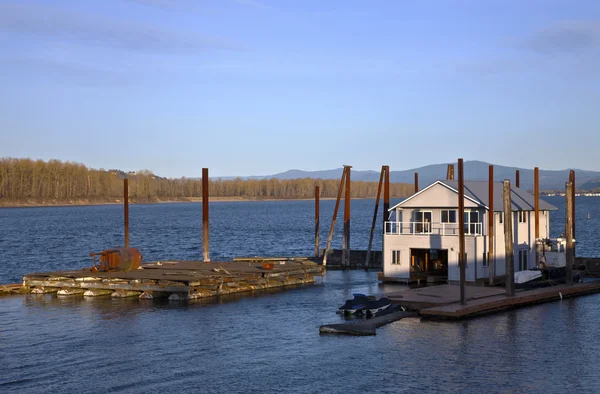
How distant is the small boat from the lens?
36.1m

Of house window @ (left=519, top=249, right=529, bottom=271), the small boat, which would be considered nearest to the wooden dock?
the small boat

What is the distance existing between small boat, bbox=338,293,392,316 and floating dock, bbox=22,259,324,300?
9444 millimetres

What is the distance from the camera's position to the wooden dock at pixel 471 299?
119 feet

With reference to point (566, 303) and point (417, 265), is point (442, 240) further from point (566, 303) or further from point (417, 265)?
point (566, 303)

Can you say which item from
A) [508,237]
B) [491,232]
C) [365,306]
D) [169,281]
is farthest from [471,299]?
[169,281]

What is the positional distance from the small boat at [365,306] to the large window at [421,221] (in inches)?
492

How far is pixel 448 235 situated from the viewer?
46.7 m

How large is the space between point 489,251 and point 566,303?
5.69m

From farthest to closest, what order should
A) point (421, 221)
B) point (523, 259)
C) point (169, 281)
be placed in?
1. point (523, 259)
2. point (421, 221)
3. point (169, 281)

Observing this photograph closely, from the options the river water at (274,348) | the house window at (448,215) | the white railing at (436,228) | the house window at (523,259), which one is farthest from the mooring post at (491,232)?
the river water at (274,348)

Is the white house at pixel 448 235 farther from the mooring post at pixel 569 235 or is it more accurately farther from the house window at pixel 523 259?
the mooring post at pixel 569 235

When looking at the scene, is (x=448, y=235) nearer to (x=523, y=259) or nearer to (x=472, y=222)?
(x=472, y=222)

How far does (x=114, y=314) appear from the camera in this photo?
3753cm

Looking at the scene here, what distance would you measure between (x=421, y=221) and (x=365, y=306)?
14.7 meters
